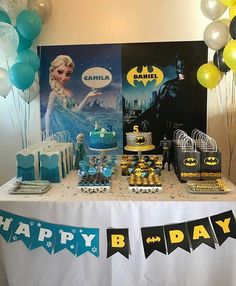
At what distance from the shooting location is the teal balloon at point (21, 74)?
218 centimetres

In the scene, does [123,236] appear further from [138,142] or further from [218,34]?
[218,34]

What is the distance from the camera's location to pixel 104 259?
5.29 ft

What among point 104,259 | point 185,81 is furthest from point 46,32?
point 104,259

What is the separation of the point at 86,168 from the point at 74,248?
0.48 metres

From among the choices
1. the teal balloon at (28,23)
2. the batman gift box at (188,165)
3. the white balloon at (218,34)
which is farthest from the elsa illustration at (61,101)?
the batman gift box at (188,165)

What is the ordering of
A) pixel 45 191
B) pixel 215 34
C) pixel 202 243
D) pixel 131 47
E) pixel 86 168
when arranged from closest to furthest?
pixel 202 243 → pixel 45 191 → pixel 86 168 → pixel 215 34 → pixel 131 47

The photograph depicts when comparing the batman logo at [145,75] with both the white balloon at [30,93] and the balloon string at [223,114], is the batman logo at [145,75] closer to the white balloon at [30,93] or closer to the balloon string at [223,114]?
the balloon string at [223,114]

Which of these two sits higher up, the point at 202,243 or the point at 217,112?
the point at 217,112

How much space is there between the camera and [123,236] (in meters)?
1.59

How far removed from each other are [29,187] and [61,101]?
1.03 m

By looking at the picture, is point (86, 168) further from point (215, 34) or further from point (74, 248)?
point (215, 34)

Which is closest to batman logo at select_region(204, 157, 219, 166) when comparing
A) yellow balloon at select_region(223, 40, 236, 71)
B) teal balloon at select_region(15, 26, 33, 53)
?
yellow balloon at select_region(223, 40, 236, 71)

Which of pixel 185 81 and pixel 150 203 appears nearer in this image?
pixel 150 203

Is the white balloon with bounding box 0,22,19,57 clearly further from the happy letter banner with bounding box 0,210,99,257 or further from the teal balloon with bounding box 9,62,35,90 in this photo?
the happy letter banner with bounding box 0,210,99,257
